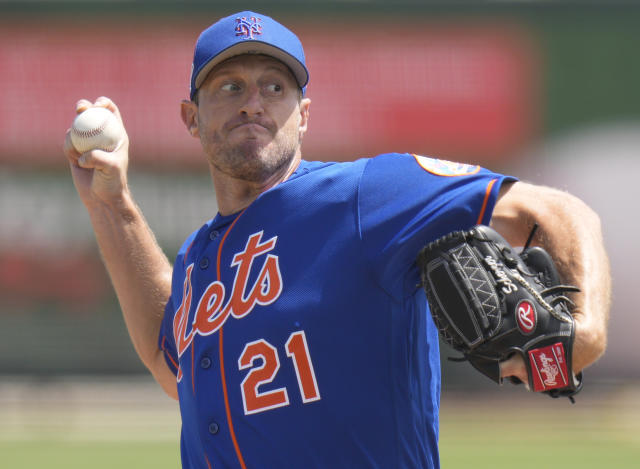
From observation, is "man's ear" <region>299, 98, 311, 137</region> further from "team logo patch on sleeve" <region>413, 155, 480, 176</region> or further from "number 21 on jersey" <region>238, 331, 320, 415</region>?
"number 21 on jersey" <region>238, 331, 320, 415</region>

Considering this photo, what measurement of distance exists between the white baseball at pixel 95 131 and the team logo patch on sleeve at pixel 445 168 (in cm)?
104

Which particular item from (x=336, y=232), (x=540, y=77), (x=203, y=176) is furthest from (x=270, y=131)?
(x=540, y=77)

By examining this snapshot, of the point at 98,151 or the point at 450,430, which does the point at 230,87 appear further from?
the point at 450,430

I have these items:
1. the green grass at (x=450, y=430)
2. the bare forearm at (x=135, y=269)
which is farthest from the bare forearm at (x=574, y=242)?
the green grass at (x=450, y=430)

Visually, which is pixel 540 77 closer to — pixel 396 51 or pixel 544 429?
pixel 396 51

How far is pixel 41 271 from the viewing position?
12.0 meters

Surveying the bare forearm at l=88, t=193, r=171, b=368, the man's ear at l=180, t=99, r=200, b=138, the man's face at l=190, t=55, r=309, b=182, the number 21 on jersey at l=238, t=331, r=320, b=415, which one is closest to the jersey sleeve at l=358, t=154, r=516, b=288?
the number 21 on jersey at l=238, t=331, r=320, b=415

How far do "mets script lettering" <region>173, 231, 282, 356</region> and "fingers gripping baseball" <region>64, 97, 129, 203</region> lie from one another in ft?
1.83

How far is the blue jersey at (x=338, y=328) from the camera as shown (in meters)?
2.01

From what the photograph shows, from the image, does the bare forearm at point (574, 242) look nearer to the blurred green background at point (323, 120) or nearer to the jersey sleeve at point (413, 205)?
the jersey sleeve at point (413, 205)

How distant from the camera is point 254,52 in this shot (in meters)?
2.35

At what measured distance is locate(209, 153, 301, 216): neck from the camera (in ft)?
7.84

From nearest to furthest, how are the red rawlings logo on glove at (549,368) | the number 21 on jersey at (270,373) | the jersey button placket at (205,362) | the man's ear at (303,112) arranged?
the red rawlings logo on glove at (549,368), the number 21 on jersey at (270,373), the jersey button placket at (205,362), the man's ear at (303,112)

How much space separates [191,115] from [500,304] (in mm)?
1150
